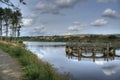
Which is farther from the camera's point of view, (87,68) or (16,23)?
Answer: (16,23)

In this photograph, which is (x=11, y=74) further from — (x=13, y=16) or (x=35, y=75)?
(x=13, y=16)

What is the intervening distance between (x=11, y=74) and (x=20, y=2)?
3.97m

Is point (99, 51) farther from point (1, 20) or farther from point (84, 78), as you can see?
point (84, 78)

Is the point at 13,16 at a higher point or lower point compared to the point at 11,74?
higher

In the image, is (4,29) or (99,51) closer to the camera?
(99,51)

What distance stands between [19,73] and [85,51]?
59709 mm

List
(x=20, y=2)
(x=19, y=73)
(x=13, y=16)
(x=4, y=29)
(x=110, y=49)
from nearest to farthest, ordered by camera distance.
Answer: (x=20, y=2), (x=19, y=73), (x=110, y=49), (x=13, y=16), (x=4, y=29)

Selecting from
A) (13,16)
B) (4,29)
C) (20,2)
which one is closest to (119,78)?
(20,2)

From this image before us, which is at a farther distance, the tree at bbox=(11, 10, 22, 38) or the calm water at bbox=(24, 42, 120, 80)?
the tree at bbox=(11, 10, 22, 38)

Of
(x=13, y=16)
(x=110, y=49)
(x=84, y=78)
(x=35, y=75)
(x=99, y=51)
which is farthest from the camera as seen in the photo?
(x=13, y=16)

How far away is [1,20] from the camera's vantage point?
90688 millimetres

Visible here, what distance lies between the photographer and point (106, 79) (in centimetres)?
2523

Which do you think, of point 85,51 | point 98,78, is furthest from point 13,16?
point 98,78

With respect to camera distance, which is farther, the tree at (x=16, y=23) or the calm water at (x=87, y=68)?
the tree at (x=16, y=23)
